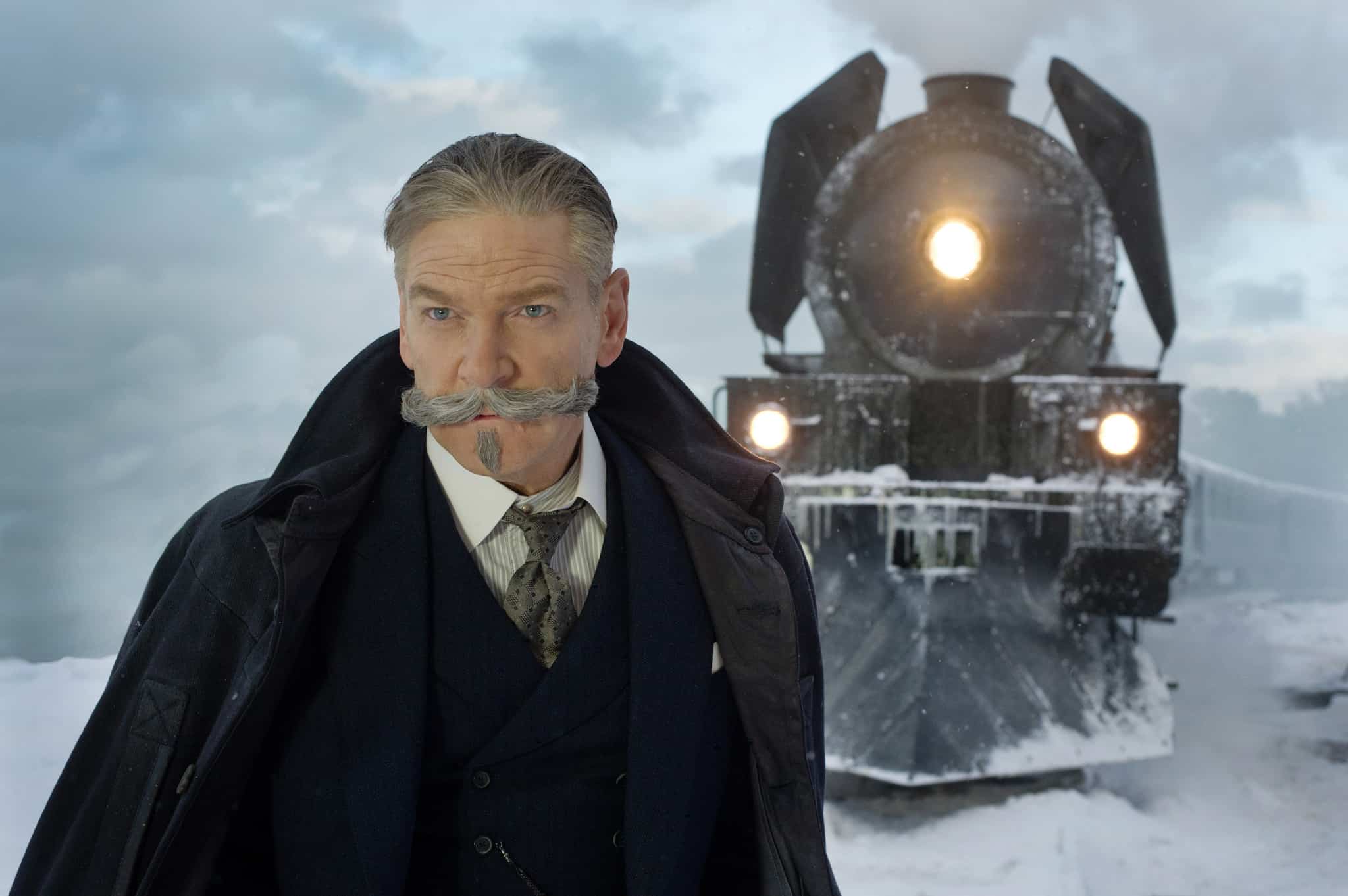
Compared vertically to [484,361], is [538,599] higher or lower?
lower

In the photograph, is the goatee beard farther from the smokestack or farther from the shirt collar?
the smokestack

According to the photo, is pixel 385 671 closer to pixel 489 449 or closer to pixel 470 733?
pixel 470 733

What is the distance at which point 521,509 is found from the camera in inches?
63.0

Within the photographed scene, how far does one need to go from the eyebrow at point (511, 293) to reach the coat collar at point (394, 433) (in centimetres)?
22

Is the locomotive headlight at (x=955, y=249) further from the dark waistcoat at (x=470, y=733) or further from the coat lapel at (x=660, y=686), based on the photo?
the dark waistcoat at (x=470, y=733)

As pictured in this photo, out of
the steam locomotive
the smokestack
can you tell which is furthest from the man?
the smokestack

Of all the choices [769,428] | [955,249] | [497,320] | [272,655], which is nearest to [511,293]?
[497,320]

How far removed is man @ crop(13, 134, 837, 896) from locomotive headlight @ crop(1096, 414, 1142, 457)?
274cm

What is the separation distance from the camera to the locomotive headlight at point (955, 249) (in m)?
4.46

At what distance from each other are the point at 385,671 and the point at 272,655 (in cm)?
14

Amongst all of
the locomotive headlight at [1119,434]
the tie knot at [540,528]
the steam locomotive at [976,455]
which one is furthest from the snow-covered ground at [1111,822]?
the tie knot at [540,528]

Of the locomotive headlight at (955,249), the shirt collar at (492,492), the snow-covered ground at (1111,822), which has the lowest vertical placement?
the snow-covered ground at (1111,822)

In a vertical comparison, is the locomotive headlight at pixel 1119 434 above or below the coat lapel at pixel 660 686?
above

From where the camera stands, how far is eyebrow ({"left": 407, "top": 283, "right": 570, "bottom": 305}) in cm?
147
